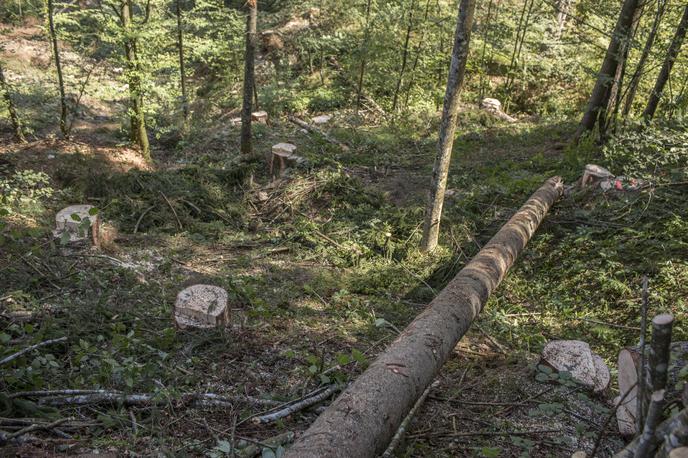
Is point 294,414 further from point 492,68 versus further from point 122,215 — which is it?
point 492,68

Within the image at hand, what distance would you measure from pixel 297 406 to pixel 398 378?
85 cm

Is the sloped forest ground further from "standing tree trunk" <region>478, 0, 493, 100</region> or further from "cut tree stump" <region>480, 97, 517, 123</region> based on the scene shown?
"standing tree trunk" <region>478, 0, 493, 100</region>

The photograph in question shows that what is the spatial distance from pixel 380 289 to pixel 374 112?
918cm

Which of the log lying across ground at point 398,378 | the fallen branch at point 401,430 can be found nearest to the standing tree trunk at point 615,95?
the log lying across ground at point 398,378

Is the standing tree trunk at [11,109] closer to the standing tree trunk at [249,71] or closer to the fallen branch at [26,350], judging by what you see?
the standing tree trunk at [249,71]

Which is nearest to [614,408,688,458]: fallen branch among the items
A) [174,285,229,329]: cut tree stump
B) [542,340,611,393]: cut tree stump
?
[542,340,611,393]: cut tree stump

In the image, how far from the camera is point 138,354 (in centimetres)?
429

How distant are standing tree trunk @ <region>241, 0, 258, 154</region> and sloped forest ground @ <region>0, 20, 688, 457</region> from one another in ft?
1.95

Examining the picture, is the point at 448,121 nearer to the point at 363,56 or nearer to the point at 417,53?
the point at 363,56

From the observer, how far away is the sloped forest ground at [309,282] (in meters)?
3.55

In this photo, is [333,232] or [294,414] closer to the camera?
[294,414]

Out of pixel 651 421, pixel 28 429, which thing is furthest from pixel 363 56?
pixel 651 421

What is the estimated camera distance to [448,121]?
254 inches

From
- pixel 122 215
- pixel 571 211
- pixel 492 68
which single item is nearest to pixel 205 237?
pixel 122 215
